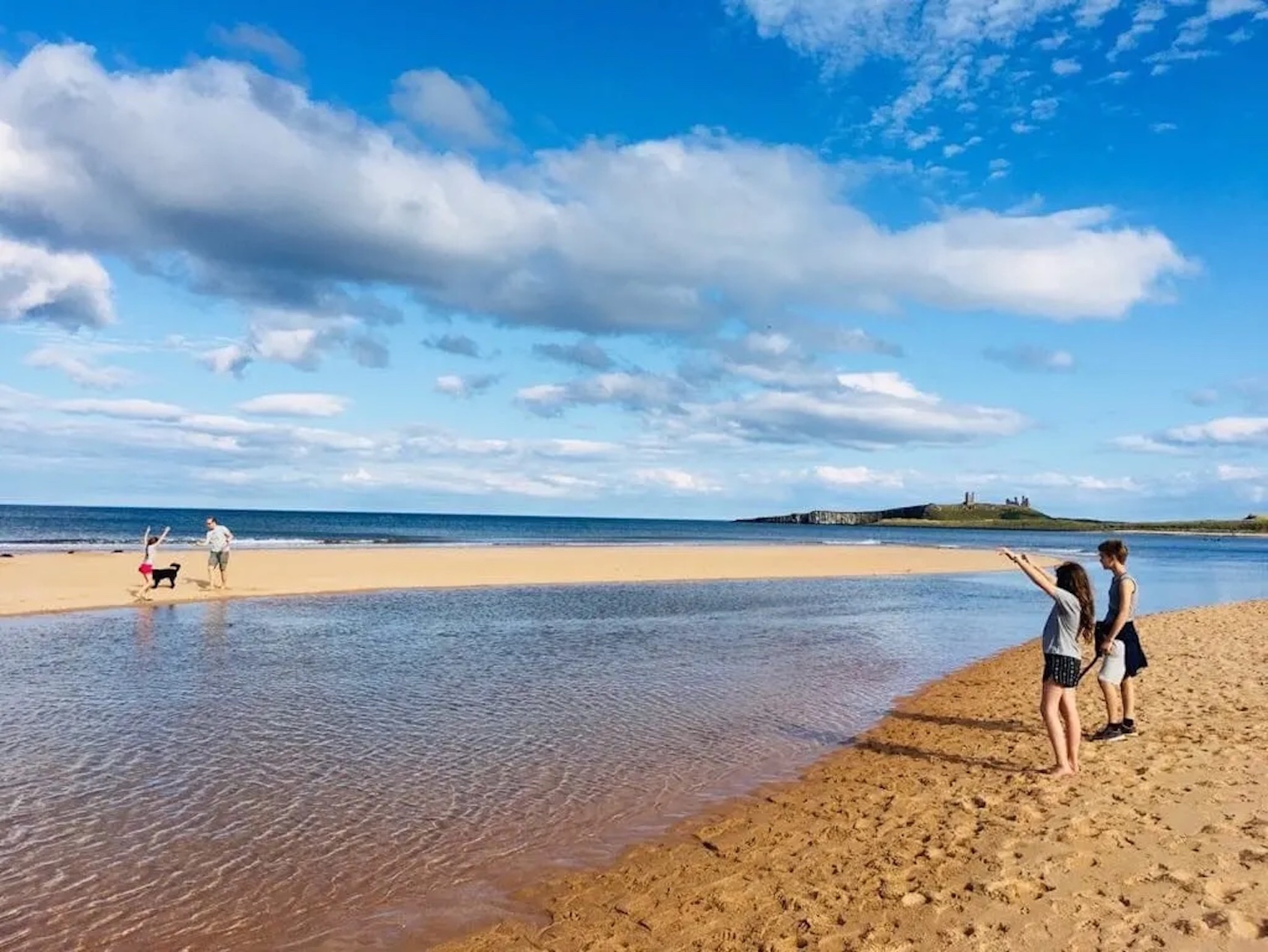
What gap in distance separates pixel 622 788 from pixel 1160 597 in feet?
110

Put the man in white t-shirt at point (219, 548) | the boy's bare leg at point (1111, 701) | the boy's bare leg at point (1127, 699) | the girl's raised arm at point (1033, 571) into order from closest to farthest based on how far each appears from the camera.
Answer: the girl's raised arm at point (1033, 571) < the boy's bare leg at point (1111, 701) < the boy's bare leg at point (1127, 699) < the man in white t-shirt at point (219, 548)

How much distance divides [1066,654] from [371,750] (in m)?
8.18

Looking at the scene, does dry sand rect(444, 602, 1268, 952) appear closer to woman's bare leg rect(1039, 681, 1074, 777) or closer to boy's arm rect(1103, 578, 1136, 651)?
woman's bare leg rect(1039, 681, 1074, 777)

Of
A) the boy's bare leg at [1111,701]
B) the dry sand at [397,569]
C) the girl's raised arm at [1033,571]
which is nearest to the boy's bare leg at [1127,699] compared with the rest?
the boy's bare leg at [1111,701]

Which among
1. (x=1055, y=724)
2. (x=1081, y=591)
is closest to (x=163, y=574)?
(x=1055, y=724)

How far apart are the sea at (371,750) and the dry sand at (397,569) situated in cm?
501

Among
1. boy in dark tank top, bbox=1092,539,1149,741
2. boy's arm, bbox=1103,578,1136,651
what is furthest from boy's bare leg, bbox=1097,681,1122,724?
boy's arm, bbox=1103,578,1136,651

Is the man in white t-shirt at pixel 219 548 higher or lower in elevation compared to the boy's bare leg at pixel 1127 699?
higher

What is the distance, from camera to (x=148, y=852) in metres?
7.82

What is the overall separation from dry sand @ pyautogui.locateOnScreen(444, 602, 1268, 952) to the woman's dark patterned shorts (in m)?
0.98

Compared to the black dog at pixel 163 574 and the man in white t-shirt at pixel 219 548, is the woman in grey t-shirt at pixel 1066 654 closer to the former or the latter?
the black dog at pixel 163 574

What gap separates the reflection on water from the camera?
7.04 meters

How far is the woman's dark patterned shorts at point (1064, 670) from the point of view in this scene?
9.31 metres

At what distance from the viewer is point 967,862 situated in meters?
7.10
